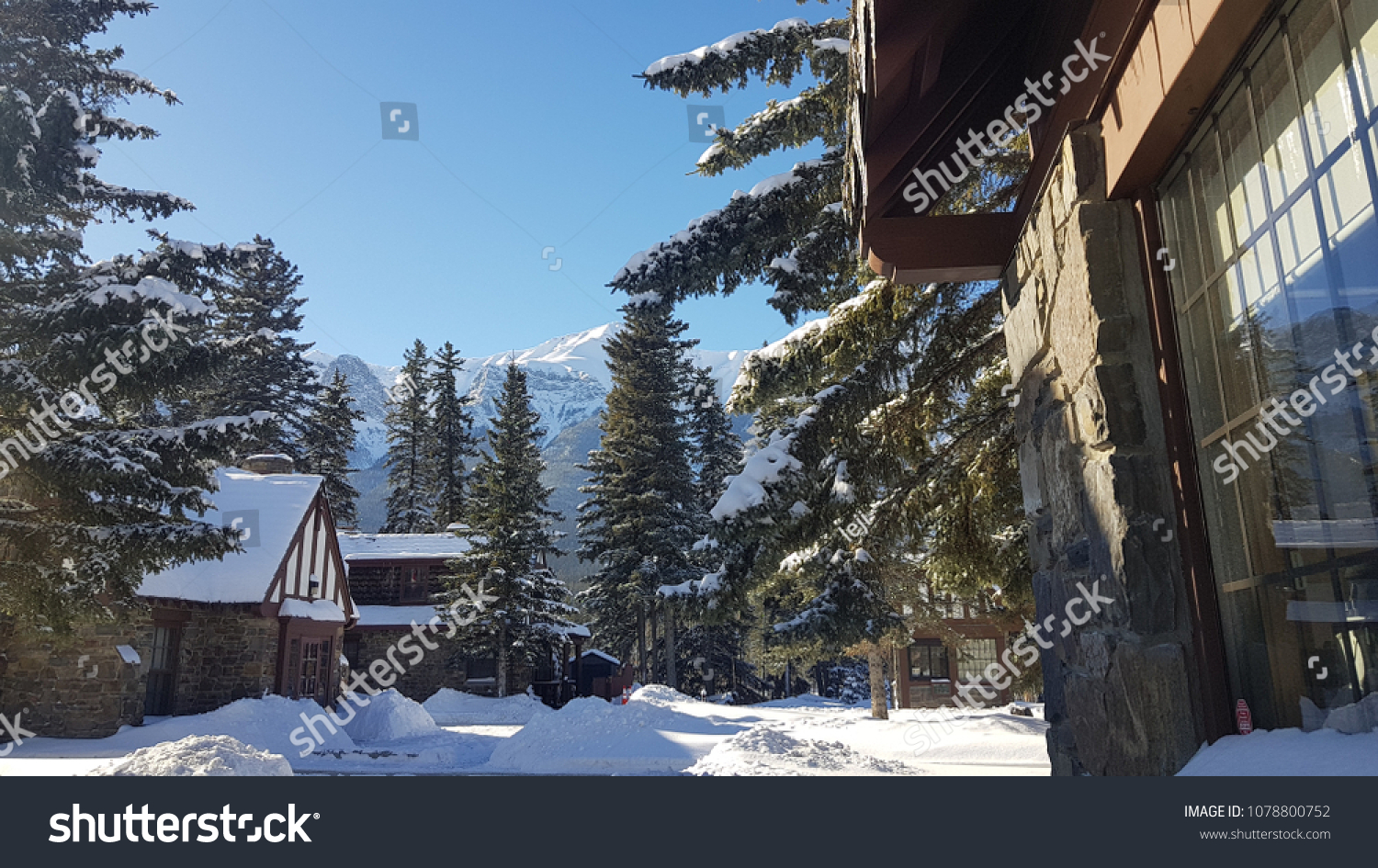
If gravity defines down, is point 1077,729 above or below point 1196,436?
below

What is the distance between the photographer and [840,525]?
7.07 m

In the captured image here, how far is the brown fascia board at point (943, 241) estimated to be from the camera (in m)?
4.38

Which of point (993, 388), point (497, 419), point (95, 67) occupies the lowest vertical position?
point (993, 388)

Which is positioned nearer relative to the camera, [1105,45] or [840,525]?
[1105,45]

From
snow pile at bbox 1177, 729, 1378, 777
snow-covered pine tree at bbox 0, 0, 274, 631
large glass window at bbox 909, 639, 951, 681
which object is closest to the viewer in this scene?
snow pile at bbox 1177, 729, 1378, 777

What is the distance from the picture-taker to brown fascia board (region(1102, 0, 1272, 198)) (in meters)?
2.31

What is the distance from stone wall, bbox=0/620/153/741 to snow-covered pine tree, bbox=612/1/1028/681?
14800mm

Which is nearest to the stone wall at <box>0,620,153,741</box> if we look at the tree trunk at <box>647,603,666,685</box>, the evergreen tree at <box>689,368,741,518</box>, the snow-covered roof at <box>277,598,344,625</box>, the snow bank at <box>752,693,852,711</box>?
the snow-covered roof at <box>277,598,344,625</box>

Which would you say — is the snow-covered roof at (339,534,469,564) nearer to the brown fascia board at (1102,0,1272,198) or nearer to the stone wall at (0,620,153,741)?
the stone wall at (0,620,153,741)

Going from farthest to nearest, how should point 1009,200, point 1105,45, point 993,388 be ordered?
point 993,388 → point 1009,200 → point 1105,45

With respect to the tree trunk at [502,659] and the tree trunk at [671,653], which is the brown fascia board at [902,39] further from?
the tree trunk at [671,653]
